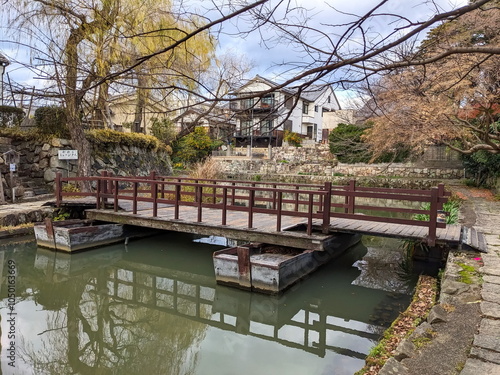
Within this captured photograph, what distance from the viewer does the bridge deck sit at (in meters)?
5.58

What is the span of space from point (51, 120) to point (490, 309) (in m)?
11.5

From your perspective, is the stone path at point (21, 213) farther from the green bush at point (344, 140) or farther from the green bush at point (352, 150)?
the green bush at point (344, 140)

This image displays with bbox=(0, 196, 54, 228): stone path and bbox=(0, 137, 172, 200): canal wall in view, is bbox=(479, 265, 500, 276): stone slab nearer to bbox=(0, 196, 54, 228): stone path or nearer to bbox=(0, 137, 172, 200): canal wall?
bbox=(0, 196, 54, 228): stone path

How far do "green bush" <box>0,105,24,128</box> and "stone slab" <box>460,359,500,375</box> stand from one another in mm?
12525

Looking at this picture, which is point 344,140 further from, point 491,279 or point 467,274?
point 491,279

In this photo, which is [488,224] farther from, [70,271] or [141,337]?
[70,271]

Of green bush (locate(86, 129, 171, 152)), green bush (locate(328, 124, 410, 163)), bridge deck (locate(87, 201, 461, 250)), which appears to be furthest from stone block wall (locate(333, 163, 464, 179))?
bridge deck (locate(87, 201, 461, 250))

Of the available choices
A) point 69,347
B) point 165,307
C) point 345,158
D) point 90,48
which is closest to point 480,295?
point 165,307

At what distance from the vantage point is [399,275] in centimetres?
619

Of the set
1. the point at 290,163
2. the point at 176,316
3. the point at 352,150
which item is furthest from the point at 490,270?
the point at 290,163

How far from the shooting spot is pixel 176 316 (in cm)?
488

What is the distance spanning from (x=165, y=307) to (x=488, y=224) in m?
6.41

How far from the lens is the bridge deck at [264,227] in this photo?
220 inches

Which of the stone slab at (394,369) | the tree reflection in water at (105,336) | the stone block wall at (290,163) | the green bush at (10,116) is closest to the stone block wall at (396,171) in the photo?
the stone block wall at (290,163)
